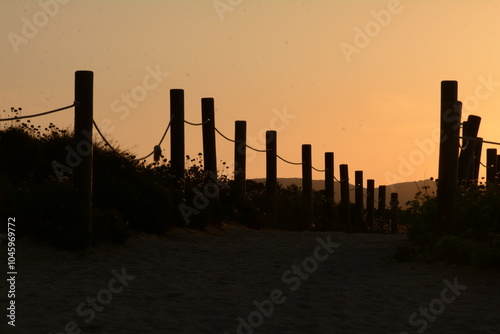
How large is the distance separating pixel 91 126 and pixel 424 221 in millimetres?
4927

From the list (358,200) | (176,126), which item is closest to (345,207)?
(358,200)

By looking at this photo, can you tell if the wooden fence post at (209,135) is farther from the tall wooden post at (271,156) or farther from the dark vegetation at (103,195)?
the tall wooden post at (271,156)

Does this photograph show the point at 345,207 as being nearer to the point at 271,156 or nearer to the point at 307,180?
the point at 307,180

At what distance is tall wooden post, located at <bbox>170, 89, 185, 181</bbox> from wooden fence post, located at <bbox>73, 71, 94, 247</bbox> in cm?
465

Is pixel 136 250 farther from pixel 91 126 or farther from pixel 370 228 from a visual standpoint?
pixel 370 228

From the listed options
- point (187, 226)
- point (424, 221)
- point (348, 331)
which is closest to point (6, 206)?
point (187, 226)

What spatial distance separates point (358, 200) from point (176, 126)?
55.7 ft

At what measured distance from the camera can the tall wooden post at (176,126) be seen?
51.1ft

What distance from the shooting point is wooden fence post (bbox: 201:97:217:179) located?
17750 millimetres

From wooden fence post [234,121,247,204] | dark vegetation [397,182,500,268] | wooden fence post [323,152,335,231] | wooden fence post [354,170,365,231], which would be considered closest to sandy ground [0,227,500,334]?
dark vegetation [397,182,500,268]

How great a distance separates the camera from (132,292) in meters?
8.31

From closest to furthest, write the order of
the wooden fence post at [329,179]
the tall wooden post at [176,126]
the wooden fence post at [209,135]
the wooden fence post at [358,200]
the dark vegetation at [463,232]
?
1. the dark vegetation at [463,232]
2. the tall wooden post at [176,126]
3. the wooden fence post at [209,135]
4. the wooden fence post at [329,179]
5. the wooden fence post at [358,200]

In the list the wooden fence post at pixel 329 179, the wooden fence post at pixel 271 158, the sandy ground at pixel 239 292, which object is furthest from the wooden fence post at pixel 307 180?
the sandy ground at pixel 239 292

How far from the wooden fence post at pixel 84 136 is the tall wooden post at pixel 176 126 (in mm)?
4645
